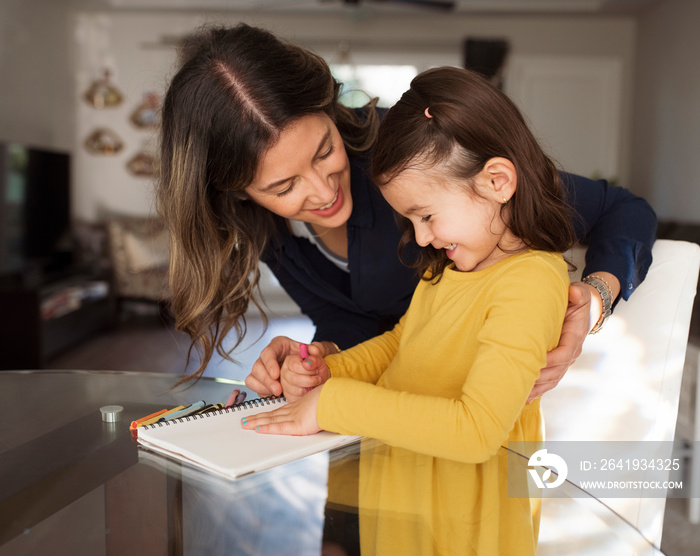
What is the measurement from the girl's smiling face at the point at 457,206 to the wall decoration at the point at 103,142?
19.5ft

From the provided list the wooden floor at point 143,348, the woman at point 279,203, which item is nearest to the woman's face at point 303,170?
the woman at point 279,203

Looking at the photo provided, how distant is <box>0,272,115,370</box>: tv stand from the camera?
12.6ft

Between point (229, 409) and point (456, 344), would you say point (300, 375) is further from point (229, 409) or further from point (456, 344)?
point (456, 344)

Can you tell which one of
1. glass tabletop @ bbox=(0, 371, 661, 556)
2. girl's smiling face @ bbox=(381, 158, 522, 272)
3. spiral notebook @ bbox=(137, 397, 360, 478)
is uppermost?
girl's smiling face @ bbox=(381, 158, 522, 272)

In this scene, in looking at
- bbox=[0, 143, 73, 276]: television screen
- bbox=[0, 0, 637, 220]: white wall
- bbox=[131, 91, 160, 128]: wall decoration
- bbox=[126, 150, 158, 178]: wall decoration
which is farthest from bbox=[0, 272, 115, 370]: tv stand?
bbox=[131, 91, 160, 128]: wall decoration

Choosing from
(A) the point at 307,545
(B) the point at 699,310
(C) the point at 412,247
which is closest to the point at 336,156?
(C) the point at 412,247

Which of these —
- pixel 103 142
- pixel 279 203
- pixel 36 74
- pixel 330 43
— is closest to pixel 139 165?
pixel 103 142

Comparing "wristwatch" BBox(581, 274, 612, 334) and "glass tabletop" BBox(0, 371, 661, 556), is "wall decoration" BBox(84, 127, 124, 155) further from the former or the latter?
"wristwatch" BBox(581, 274, 612, 334)

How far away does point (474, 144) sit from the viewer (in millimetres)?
931

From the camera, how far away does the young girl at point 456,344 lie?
77cm

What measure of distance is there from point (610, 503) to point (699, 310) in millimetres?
2221

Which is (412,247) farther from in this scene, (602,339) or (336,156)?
(602,339)

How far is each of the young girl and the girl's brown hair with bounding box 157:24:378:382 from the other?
22cm

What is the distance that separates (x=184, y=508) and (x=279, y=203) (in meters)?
0.57
